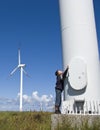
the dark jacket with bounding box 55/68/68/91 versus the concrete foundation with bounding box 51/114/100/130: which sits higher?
the dark jacket with bounding box 55/68/68/91

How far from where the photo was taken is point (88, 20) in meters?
9.38

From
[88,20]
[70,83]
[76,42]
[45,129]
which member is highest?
Result: [88,20]

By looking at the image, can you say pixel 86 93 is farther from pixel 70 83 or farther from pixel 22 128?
pixel 22 128

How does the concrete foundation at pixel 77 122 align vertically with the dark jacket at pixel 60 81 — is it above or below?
below

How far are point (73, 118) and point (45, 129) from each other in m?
1.01

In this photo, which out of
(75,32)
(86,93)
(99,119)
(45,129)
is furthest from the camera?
(75,32)

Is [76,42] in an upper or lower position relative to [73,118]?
upper

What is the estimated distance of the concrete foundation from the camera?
6.95 meters

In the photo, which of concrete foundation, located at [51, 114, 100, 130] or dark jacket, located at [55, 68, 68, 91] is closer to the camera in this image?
concrete foundation, located at [51, 114, 100, 130]

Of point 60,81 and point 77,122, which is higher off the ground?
point 60,81

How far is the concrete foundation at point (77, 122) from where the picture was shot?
6.95 meters

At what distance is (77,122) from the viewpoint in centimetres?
726

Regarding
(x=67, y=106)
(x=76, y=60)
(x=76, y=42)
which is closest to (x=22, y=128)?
(x=67, y=106)

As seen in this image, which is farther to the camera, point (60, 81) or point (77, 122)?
point (60, 81)
